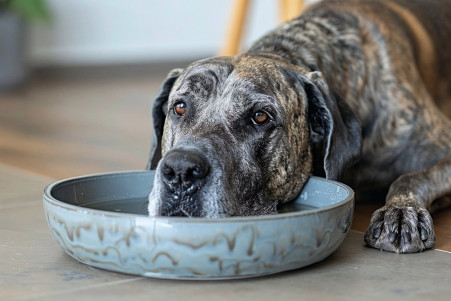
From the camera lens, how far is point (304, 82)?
8.29 ft

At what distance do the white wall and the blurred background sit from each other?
0.01 meters

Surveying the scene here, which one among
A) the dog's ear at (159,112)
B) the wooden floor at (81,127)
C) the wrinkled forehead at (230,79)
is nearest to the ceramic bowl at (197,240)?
the wrinkled forehead at (230,79)

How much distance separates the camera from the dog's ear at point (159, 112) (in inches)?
106

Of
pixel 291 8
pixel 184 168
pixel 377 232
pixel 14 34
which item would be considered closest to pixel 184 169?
pixel 184 168

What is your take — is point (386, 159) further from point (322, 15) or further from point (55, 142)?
point (55, 142)

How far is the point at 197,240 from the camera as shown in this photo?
1.82m

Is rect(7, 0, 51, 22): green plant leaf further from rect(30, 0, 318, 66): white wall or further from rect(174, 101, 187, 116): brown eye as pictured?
rect(174, 101, 187, 116): brown eye

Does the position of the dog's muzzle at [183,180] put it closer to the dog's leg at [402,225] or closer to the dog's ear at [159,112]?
the dog's leg at [402,225]

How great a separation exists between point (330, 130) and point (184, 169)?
0.65 meters

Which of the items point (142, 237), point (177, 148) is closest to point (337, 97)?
point (177, 148)

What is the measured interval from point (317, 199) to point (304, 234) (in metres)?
0.57

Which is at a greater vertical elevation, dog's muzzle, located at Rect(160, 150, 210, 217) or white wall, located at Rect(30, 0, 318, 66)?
dog's muzzle, located at Rect(160, 150, 210, 217)

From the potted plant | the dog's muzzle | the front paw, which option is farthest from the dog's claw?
the potted plant

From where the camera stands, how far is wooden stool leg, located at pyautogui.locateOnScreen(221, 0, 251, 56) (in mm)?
4676
